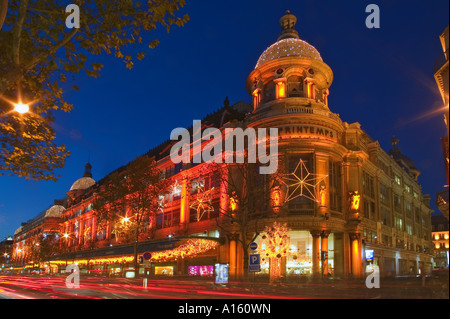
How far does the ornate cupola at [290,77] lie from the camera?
4791 cm

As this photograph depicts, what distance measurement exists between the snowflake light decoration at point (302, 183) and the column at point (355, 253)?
643cm

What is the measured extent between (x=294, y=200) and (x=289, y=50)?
18919 mm

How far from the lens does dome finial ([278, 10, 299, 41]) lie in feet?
182

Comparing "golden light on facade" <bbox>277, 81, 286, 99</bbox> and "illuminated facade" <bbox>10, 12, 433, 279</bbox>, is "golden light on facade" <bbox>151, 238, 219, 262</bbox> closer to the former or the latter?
"illuminated facade" <bbox>10, 12, 433, 279</bbox>

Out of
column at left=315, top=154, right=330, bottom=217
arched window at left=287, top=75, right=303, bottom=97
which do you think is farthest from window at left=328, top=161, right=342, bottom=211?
arched window at left=287, top=75, right=303, bottom=97

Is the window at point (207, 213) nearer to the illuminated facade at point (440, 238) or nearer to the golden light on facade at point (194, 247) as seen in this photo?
the golden light on facade at point (194, 247)

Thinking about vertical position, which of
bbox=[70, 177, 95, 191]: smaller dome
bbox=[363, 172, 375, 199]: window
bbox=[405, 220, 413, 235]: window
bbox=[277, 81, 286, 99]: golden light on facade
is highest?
bbox=[277, 81, 286, 99]: golden light on facade

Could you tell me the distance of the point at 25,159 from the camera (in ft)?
57.0

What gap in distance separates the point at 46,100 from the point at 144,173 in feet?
112

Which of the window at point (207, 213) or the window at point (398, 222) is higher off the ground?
the window at point (207, 213)

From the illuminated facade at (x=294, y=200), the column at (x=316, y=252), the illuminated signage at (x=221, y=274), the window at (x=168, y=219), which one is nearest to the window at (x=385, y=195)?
the illuminated facade at (x=294, y=200)

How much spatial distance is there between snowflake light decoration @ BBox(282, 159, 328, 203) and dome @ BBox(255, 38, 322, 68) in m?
14.7

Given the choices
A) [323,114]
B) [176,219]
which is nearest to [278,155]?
[323,114]

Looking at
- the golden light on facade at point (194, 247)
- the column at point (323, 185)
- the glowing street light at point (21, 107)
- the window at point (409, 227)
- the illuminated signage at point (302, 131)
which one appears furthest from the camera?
the window at point (409, 227)
